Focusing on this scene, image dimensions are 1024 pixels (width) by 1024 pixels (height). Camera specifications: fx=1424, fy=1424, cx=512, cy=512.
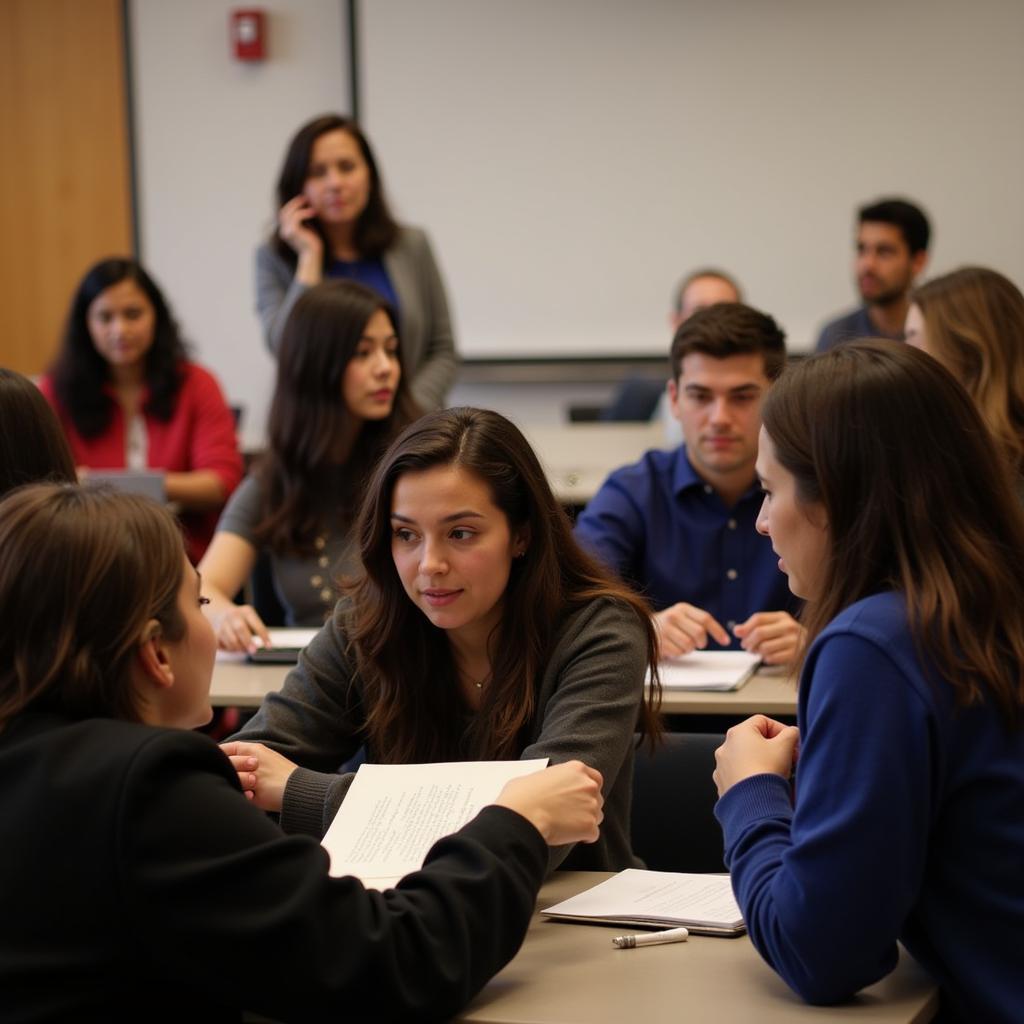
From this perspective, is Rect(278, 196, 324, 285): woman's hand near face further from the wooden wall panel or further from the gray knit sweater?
the wooden wall panel

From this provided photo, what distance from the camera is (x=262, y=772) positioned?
189 cm

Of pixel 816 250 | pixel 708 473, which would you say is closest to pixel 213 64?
pixel 816 250

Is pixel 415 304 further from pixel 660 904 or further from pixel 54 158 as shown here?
pixel 54 158

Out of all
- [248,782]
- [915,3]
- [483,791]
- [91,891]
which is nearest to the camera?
[91,891]

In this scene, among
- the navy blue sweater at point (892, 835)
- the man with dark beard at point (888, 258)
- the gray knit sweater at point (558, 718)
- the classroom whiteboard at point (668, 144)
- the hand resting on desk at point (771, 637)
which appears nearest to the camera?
the navy blue sweater at point (892, 835)

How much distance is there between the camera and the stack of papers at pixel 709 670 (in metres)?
2.51

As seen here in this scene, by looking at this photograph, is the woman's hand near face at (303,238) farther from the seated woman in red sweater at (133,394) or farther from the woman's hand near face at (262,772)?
the woman's hand near face at (262,772)

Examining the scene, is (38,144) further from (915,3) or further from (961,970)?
(961,970)

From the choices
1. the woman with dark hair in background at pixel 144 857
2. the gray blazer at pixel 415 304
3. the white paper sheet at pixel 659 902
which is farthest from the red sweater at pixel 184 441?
the woman with dark hair in background at pixel 144 857

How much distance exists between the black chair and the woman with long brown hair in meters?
0.11

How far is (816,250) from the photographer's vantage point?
6.68 m

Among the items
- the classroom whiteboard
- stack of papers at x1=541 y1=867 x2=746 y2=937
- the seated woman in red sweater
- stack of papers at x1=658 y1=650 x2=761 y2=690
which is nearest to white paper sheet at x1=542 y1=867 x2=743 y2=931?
stack of papers at x1=541 y1=867 x2=746 y2=937

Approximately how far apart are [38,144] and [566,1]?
2.75 m

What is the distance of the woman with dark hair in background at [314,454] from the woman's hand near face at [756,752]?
171 centimetres
